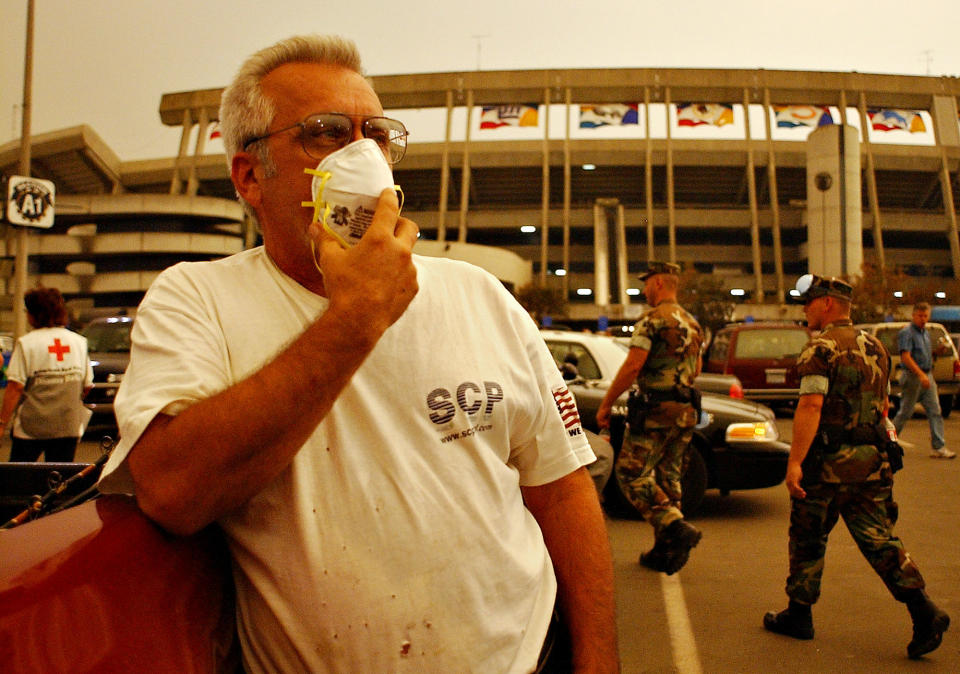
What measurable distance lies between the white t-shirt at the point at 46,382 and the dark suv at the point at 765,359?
11.6 meters

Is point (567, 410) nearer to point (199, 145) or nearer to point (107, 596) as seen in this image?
point (107, 596)

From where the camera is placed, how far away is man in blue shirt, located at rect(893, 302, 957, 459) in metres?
10.6

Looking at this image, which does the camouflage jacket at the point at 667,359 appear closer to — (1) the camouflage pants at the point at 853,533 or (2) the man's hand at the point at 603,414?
(2) the man's hand at the point at 603,414

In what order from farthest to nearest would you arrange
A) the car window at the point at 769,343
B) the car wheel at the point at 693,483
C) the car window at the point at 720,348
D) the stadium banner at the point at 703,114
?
the stadium banner at the point at 703,114 < the car window at the point at 720,348 < the car window at the point at 769,343 < the car wheel at the point at 693,483

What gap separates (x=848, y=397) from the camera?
4.41 m

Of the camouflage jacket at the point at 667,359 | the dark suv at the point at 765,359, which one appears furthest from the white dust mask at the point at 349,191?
the dark suv at the point at 765,359

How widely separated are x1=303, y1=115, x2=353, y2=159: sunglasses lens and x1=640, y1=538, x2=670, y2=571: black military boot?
4.20 meters

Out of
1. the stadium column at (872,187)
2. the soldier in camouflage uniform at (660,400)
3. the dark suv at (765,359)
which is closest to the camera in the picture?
the soldier in camouflage uniform at (660,400)

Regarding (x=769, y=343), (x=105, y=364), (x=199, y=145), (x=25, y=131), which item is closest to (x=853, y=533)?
(x=105, y=364)

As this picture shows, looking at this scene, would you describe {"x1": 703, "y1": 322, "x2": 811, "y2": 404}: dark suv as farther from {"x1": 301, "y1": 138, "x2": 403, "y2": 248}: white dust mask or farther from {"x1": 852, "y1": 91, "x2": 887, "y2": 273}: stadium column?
{"x1": 852, "y1": 91, "x2": 887, "y2": 273}: stadium column

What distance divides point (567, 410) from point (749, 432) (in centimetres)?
588

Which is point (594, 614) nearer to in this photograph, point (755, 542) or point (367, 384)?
point (367, 384)

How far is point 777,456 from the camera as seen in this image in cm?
720

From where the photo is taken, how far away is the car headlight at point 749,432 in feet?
23.8
